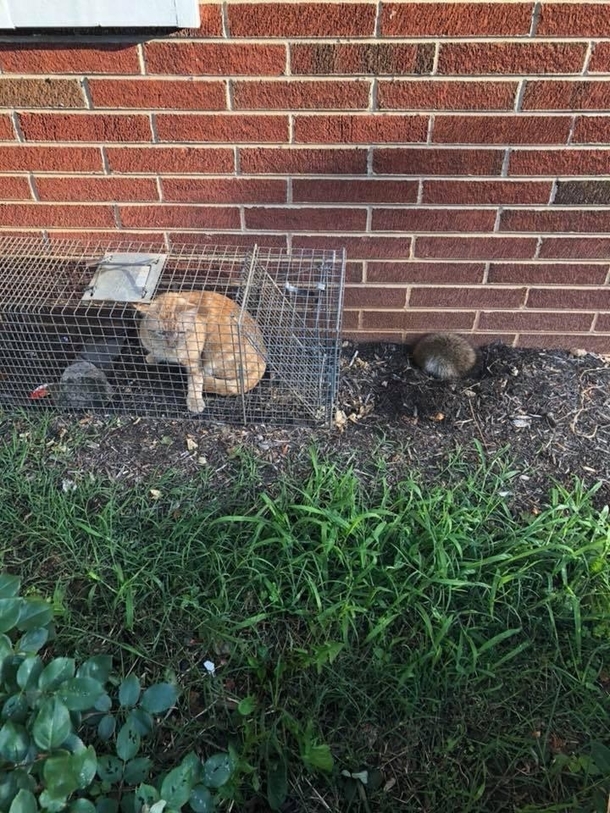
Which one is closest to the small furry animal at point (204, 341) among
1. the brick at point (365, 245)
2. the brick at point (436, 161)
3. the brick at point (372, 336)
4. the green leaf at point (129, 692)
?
the brick at point (365, 245)

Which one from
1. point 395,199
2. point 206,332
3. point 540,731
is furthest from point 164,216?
point 540,731

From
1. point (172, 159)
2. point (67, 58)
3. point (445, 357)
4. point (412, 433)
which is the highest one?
point (67, 58)

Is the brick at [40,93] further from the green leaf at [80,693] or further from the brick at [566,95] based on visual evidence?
the green leaf at [80,693]

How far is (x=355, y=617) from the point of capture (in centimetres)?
203

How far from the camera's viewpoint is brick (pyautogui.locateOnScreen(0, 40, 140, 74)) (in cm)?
238

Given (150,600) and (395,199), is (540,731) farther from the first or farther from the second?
(395,199)

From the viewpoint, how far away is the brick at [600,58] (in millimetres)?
2316

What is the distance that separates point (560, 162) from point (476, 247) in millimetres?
440

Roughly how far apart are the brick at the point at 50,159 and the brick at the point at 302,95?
62 centimetres

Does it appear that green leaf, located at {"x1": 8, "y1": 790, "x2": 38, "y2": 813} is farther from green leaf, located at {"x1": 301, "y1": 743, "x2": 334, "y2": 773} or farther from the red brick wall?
the red brick wall

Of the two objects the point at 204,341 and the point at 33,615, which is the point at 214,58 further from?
the point at 33,615

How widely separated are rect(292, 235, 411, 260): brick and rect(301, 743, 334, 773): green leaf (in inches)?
73.5

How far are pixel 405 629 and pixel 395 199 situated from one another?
163 centimetres

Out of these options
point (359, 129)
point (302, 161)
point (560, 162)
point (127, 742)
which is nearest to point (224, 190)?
point (302, 161)
